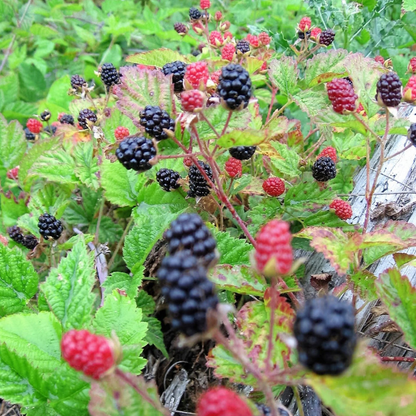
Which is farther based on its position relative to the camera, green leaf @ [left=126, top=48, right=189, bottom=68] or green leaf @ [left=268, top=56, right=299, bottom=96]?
green leaf @ [left=126, top=48, right=189, bottom=68]

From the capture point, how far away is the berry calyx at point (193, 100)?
124 cm

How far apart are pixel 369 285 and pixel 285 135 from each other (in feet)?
3.50

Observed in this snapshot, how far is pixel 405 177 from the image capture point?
212cm

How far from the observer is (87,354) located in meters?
0.83

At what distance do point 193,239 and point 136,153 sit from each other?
470 millimetres

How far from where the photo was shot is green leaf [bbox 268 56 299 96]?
1.95m

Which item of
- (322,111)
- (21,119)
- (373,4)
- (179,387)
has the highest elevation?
(373,4)

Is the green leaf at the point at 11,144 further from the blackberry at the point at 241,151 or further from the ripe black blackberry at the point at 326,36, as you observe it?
the ripe black blackberry at the point at 326,36

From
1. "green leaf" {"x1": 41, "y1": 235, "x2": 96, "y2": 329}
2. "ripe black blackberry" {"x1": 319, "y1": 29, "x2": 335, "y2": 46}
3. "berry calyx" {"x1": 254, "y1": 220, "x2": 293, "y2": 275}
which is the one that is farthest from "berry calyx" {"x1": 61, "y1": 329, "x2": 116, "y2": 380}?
"ripe black blackberry" {"x1": 319, "y1": 29, "x2": 335, "y2": 46}

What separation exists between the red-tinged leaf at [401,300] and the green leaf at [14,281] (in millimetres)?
1347

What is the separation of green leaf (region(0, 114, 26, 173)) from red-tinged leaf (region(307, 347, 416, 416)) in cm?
221

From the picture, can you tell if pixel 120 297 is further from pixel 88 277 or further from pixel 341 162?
pixel 341 162

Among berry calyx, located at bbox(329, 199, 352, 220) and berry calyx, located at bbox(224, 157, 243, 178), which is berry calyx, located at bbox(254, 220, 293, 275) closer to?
berry calyx, located at bbox(224, 157, 243, 178)

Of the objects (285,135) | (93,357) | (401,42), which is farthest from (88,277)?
(401,42)
